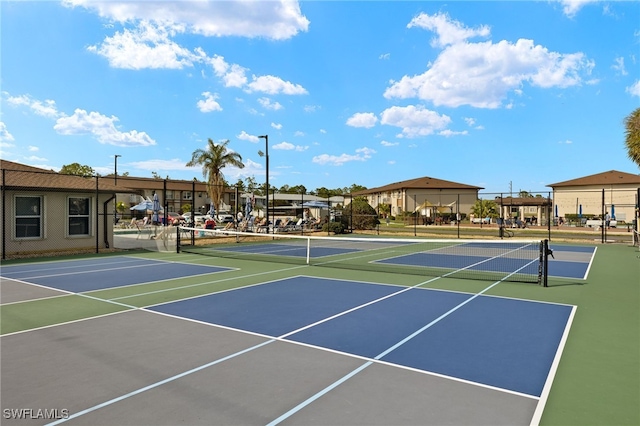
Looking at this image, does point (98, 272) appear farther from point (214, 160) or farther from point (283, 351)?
point (214, 160)

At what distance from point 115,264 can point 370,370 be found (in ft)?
39.8

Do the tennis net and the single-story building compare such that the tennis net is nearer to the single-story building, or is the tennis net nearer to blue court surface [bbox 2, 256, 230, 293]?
blue court surface [bbox 2, 256, 230, 293]

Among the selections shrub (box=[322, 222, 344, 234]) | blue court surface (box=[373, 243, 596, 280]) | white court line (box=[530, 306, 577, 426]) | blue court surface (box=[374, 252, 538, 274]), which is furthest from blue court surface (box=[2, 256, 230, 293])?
shrub (box=[322, 222, 344, 234])

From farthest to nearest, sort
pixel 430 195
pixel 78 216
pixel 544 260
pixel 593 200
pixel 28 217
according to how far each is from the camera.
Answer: pixel 430 195 < pixel 593 200 < pixel 78 216 < pixel 28 217 < pixel 544 260

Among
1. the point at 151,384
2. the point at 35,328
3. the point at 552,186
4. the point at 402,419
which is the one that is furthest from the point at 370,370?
the point at 552,186

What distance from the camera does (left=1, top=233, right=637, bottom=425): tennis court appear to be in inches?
150

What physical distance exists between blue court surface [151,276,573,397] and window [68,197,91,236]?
41.4ft

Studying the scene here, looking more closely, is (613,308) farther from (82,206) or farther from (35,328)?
(82,206)

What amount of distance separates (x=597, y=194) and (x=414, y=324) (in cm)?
6141

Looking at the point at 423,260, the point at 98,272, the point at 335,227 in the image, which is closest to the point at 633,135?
the point at 423,260

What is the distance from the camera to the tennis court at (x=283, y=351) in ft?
12.5

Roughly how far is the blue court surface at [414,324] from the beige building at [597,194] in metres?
52.6

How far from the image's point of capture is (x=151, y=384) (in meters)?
4.31

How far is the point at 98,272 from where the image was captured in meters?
12.3
